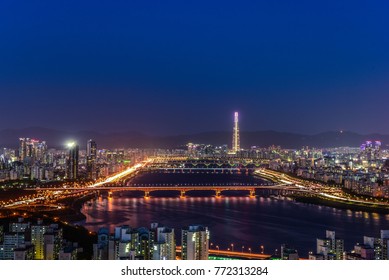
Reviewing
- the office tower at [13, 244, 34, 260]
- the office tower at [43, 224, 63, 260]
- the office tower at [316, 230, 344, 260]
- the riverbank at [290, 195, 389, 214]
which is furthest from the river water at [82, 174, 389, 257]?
the office tower at [13, 244, 34, 260]

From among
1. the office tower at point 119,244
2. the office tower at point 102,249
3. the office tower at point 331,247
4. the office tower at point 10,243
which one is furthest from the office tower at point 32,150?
the office tower at point 331,247

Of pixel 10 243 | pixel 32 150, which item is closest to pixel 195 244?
pixel 10 243

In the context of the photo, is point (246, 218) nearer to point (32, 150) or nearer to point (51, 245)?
point (51, 245)

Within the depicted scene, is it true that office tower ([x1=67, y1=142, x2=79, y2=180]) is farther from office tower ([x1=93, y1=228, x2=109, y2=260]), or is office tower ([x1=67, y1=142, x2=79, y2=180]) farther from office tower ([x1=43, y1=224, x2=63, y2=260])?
office tower ([x1=93, y1=228, x2=109, y2=260])

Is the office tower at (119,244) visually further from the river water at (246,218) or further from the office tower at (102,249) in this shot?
the river water at (246,218)
